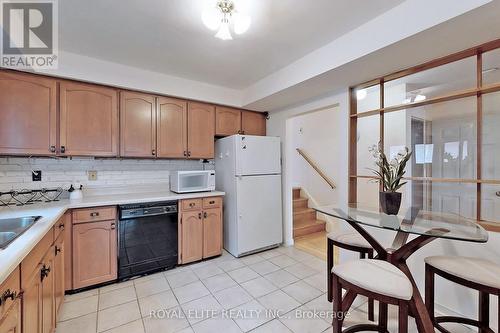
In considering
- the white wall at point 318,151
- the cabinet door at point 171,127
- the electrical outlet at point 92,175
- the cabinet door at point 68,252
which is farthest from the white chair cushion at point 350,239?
the electrical outlet at point 92,175

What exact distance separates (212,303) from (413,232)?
1.74 metres

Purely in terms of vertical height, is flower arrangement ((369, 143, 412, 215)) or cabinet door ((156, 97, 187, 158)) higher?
cabinet door ((156, 97, 187, 158))

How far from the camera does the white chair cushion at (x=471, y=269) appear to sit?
128cm

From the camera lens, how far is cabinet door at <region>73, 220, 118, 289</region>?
220 centimetres

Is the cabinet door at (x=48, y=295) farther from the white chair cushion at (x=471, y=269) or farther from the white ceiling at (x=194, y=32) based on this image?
the white chair cushion at (x=471, y=269)

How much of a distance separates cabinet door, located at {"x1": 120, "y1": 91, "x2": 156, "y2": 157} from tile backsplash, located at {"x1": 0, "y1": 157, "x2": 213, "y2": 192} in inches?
14.0

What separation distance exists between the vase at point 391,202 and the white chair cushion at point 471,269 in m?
0.39

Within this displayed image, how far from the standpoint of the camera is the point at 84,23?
1831 mm

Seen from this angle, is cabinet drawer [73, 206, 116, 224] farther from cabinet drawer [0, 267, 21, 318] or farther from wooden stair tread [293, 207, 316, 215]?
wooden stair tread [293, 207, 316, 215]

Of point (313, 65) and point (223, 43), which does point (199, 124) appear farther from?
point (313, 65)

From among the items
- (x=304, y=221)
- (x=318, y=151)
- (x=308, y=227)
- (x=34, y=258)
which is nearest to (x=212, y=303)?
(x=34, y=258)

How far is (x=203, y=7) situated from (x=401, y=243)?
7.34 ft

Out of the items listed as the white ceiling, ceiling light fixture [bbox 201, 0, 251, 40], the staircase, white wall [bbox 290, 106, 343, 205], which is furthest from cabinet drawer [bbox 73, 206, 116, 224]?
white wall [bbox 290, 106, 343, 205]

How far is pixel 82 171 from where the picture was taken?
268 centimetres
